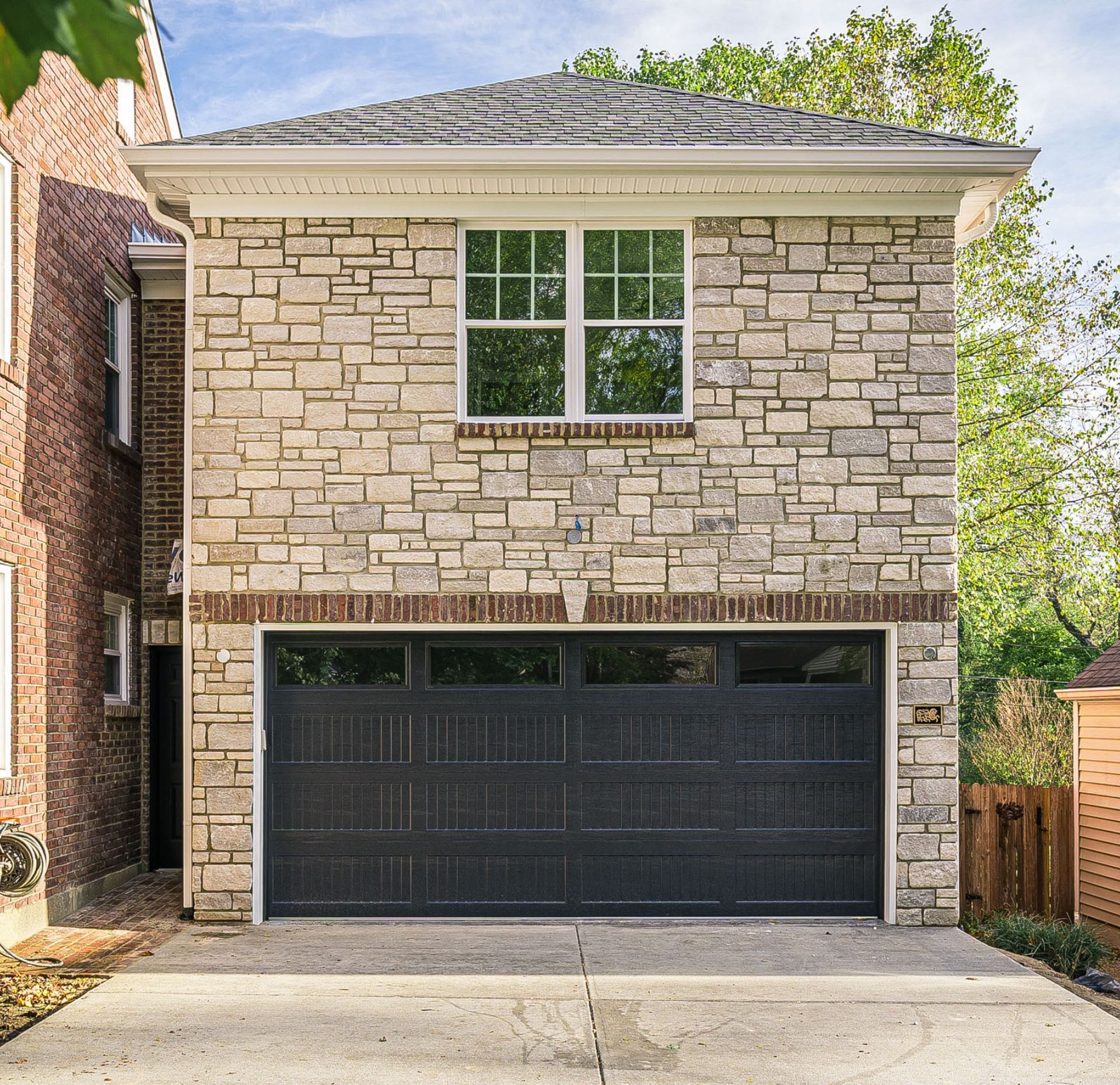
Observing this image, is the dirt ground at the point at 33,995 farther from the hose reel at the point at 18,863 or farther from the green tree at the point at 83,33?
the green tree at the point at 83,33

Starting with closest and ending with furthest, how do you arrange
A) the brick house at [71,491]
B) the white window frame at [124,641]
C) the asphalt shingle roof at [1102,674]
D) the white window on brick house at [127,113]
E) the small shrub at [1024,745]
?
the brick house at [71,491]
the white window frame at [124,641]
the asphalt shingle roof at [1102,674]
the white window on brick house at [127,113]
the small shrub at [1024,745]

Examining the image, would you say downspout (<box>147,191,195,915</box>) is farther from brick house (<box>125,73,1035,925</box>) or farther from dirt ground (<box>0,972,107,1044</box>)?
dirt ground (<box>0,972,107,1044</box>)

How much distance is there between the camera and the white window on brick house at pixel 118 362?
1090 cm

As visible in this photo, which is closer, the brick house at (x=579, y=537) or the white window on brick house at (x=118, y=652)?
the brick house at (x=579, y=537)

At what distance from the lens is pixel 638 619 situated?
8906 millimetres

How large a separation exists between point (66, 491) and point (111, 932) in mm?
3430

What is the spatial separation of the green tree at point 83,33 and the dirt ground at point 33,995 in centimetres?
608

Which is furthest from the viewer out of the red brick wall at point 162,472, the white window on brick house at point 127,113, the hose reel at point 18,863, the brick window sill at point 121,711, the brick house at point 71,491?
the white window on brick house at point 127,113

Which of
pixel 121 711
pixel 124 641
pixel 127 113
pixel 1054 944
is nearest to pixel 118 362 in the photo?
pixel 124 641

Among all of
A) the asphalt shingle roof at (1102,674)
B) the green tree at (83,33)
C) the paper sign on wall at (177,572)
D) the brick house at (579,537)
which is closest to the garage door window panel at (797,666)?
the brick house at (579,537)

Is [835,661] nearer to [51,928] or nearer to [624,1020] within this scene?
[624,1020]

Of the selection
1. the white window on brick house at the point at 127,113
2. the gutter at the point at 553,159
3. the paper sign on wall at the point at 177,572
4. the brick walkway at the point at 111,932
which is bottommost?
the brick walkway at the point at 111,932

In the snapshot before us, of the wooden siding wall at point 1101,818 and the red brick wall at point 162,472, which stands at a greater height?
the red brick wall at point 162,472

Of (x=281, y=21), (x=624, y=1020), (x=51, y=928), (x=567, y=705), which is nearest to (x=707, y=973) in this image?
(x=624, y=1020)
